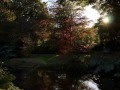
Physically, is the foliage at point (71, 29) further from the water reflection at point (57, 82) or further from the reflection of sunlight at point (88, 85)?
the reflection of sunlight at point (88, 85)

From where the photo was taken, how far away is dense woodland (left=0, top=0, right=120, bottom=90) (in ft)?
95.0

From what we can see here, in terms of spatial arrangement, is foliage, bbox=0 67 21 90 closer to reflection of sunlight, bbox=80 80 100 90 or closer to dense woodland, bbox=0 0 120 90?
dense woodland, bbox=0 0 120 90

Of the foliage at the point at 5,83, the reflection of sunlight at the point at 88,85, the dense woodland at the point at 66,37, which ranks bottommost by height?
the reflection of sunlight at the point at 88,85

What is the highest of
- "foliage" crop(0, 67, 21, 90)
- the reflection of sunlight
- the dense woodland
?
the dense woodland

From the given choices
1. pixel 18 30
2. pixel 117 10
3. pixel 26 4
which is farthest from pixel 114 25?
pixel 26 4

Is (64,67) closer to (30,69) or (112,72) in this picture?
(30,69)

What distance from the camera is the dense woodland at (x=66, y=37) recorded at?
29.0 meters

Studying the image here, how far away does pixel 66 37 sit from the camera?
3744 cm

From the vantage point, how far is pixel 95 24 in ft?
117

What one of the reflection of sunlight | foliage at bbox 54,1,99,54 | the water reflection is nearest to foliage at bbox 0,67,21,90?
the water reflection

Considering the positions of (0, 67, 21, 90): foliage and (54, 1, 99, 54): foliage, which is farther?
(54, 1, 99, 54): foliage

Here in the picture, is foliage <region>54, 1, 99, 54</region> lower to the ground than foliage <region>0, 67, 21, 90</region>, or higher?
higher

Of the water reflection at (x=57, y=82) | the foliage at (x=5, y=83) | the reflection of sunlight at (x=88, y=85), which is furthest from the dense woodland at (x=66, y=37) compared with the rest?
the reflection of sunlight at (x=88, y=85)

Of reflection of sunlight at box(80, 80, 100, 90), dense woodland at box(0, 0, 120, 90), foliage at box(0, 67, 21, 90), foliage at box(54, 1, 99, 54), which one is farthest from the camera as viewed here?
foliage at box(54, 1, 99, 54)
